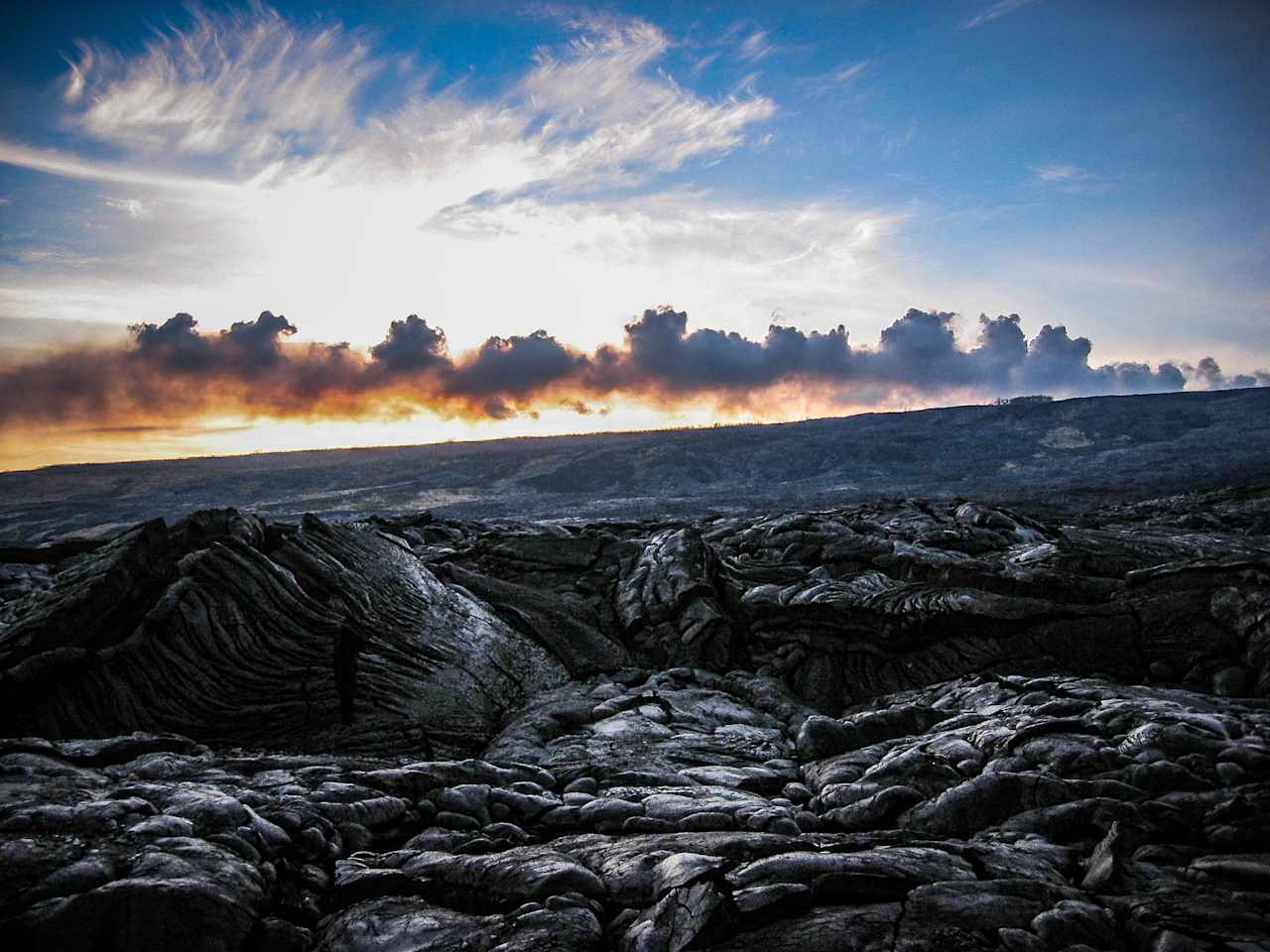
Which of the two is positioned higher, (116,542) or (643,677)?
(116,542)

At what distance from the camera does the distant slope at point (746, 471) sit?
47.4m

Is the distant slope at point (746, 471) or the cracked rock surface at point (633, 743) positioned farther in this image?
the distant slope at point (746, 471)

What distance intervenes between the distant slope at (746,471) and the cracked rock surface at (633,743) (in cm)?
2918

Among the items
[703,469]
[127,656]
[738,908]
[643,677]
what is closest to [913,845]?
[738,908]

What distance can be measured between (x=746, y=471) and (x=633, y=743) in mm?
53272

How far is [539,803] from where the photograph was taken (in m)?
5.99

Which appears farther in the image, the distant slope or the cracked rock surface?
the distant slope

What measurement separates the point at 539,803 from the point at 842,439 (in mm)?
63747

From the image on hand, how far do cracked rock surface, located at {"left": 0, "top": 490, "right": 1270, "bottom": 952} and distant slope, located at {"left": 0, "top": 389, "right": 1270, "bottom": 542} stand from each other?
29.2 meters

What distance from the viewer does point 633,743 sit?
8148mm

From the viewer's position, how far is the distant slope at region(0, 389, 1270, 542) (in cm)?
4741

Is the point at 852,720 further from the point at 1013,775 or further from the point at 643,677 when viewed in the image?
the point at 643,677

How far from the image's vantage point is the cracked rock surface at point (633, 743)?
13.0ft

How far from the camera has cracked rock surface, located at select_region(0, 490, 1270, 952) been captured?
13.0 ft
